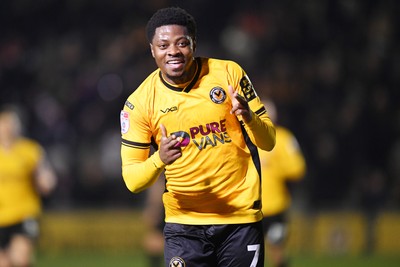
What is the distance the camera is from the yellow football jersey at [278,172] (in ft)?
32.3

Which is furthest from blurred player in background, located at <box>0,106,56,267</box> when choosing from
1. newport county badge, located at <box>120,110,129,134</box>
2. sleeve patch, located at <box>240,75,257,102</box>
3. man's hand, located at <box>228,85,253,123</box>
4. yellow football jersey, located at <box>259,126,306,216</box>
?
man's hand, located at <box>228,85,253,123</box>

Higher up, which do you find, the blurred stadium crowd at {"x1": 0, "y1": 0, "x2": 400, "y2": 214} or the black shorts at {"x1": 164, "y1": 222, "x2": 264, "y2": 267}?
the blurred stadium crowd at {"x1": 0, "y1": 0, "x2": 400, "y2": 214}

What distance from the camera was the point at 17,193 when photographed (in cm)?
967

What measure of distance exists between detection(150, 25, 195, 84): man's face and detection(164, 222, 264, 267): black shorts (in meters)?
0.93

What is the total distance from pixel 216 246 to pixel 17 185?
16.2 ft

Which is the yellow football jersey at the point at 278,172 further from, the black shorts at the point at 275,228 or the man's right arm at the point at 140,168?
the man's right arm at the point at 140,168

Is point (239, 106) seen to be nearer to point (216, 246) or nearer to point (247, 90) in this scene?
point (247, 90)

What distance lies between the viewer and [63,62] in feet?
50.1

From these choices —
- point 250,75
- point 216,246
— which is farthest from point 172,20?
point 250,75

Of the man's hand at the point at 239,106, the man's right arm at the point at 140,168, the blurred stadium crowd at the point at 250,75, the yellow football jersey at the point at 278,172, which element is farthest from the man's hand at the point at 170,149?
the blurred stadium crowd at the point at 250,75

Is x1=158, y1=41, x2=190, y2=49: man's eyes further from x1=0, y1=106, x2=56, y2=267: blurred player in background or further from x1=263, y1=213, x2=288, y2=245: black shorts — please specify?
x1=263, y1=213, x2=288, y2=245: black shorts

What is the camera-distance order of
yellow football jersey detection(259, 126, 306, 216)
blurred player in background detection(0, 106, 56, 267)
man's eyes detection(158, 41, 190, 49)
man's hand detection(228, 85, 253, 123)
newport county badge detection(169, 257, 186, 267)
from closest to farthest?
man's hand detection(228, 85, 253, 123)
man's eyes detection(158, 41, 190, 49)
newport county badge detection(169, 257, 186, 267)
blurred player in background detection(0, 106, 56, 267)
yellow football jersey detection(259, 126, 306, 216)

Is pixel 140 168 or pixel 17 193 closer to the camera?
pixel 140 168

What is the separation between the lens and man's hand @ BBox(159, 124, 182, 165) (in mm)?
4812
